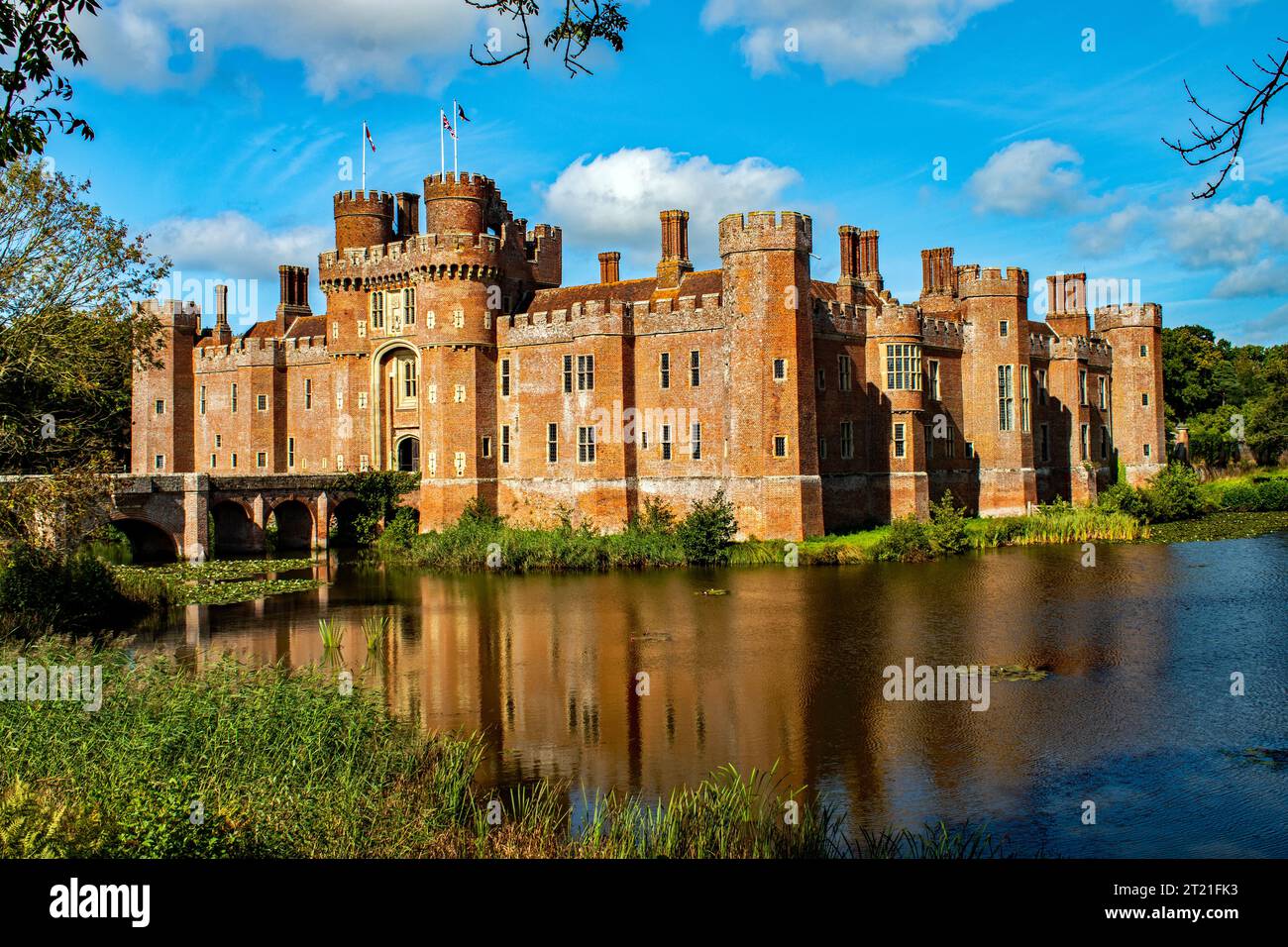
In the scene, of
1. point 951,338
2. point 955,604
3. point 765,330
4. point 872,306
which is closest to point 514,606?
point 955,604

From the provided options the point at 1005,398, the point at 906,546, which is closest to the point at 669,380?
the point at 906,546

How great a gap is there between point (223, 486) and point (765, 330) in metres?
22.1

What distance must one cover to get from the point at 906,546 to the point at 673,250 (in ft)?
54.4

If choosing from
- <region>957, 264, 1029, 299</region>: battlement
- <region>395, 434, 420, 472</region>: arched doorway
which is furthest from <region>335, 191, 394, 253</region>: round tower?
<region>957, 264, 1029, 299</region>: battlement

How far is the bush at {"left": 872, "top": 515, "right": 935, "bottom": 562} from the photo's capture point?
38.2 m

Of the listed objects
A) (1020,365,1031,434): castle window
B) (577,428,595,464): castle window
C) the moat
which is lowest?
the moat

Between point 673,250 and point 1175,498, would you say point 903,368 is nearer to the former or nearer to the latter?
point 673,250

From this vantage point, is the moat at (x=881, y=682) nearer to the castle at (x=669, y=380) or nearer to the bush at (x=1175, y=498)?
the castle at (x=669, y=380)

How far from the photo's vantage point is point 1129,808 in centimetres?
1266

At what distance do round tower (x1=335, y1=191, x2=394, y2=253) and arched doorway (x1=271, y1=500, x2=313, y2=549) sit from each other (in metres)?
12.1

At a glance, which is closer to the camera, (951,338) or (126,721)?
(126,721)

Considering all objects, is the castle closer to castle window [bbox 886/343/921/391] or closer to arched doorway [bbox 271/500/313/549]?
castle window [bbox 886/343/921/391]
